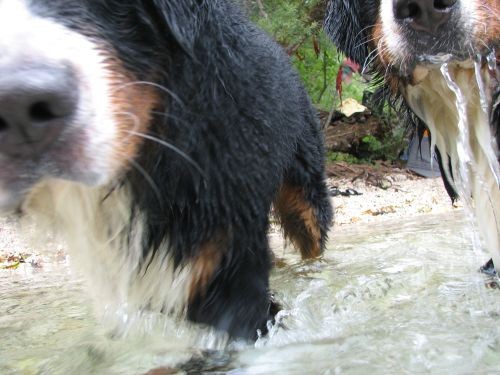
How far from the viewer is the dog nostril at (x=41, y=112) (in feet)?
4.93

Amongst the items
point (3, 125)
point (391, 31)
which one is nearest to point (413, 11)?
point (391, 31)

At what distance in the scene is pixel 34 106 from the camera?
4.91ft

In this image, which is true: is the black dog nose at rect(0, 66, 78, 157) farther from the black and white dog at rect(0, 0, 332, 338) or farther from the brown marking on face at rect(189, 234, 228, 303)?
the brown marking on face at rect(189, 234, 228, 303)

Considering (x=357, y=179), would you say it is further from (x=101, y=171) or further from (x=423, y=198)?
(x=101, y=171)

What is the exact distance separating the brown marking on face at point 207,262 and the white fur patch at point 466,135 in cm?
126

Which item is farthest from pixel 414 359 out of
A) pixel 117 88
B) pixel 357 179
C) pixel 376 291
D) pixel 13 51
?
pixel 357 179

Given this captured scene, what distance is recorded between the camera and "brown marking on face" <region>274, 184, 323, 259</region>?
3996 mm

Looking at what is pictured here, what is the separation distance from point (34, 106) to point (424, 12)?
162 centimetres

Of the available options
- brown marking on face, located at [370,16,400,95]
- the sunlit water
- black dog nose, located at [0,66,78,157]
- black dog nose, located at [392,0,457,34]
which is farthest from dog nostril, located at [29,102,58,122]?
brown marking on face, located at [370,16,400,95]

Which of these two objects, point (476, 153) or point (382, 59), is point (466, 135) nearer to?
point (476, 153)

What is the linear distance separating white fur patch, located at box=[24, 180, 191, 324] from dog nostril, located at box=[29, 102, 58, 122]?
0.69 metres

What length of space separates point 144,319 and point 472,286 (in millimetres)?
1750

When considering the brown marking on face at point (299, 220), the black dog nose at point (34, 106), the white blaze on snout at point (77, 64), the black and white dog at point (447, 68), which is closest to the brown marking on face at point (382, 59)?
the black and white dog at point (447, 68)

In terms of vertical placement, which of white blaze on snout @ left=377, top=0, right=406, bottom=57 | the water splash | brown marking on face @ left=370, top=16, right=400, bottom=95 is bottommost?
the water splash
